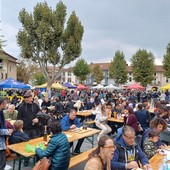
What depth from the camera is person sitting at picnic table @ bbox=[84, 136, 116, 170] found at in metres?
2.48

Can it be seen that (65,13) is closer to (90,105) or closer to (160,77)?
(90,105)

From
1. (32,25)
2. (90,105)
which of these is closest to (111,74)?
(32,25)

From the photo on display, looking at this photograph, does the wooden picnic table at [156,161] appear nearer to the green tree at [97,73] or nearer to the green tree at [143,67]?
the green tree at [143,67]

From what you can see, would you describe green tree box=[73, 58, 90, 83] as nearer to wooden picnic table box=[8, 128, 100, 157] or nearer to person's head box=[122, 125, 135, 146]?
wooden picnic table box=[8, 128, 100, 157]

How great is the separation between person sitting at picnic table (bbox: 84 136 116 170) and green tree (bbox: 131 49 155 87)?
1700 inches

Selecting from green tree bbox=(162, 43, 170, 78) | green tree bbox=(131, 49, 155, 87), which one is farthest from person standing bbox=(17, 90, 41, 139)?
green tree bbox=(131, 49, 155, 87)

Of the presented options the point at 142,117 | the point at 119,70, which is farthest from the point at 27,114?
the point at 119,70

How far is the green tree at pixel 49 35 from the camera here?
23.8 metres

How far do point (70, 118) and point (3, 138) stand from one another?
251 cm

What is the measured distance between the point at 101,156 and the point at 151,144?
2056 mm

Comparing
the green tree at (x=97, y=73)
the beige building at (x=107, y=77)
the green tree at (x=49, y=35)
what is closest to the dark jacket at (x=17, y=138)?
the green tree at (x=49, y=35)

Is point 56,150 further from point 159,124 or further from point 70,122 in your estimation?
point 70,122

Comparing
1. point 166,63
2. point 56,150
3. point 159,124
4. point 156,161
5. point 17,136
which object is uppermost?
point 166,63

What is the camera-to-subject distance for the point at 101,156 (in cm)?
260
